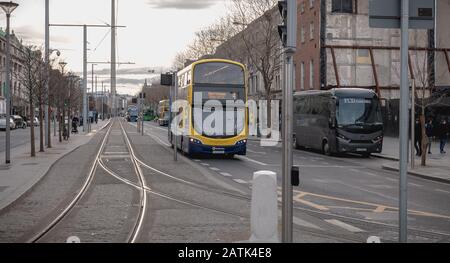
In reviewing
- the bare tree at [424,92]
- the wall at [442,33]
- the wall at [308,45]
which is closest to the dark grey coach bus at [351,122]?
the bare tree at [424,92]

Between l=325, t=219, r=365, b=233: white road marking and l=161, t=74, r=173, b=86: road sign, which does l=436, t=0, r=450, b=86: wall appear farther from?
l=325, t=219, r=365, b=233: white road marking

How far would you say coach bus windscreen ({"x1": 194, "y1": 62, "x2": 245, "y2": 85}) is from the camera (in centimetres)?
2336

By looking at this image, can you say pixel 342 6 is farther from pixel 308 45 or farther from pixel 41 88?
pixel 41 88

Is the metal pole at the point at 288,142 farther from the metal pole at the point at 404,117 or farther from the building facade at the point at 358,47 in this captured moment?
the building facade at the point at 358,47

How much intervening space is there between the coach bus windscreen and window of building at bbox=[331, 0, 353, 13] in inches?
1046

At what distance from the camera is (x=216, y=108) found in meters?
23.4

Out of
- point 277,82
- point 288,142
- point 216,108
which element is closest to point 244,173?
point 216,108

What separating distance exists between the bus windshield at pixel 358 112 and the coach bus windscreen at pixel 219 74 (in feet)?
18.2

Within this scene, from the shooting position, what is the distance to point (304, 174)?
1822cm

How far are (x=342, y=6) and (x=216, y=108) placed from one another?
2813cm

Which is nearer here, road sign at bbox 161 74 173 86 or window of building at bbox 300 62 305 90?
road sign at bbox 161 74 173 86

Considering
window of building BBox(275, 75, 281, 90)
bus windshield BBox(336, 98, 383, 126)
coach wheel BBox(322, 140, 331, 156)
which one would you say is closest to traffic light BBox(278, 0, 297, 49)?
bus windshield BBox(336, 98, 383, 126)

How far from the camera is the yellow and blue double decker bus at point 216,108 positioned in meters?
23.3

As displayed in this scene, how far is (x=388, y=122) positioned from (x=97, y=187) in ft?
110
